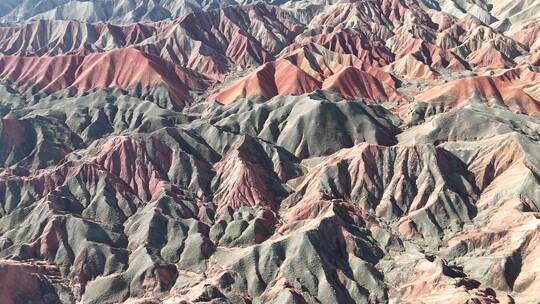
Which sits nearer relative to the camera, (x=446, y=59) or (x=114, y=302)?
(x=114, y=302)

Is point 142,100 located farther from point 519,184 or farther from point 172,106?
point 519,184

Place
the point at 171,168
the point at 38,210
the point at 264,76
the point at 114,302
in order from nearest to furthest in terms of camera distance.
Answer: the point at 114,302 < the point at 38,210 < the point at 171,168 < the point at 264,76

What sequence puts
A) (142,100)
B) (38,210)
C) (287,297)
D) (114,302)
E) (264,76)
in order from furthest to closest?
(264,76) < (142,100) < (38,210) < (114,302) < (287,297)

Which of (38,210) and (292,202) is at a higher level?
(38,210)

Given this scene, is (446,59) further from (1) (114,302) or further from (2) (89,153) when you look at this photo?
(1) (114,302)

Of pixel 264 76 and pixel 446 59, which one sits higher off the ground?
pixel 264 76

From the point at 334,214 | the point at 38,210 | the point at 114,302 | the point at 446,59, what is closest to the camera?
the point at 114,302

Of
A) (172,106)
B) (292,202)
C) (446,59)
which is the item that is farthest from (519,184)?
(446,59)

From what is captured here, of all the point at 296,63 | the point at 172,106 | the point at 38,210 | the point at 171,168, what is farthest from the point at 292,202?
the point at 296,63

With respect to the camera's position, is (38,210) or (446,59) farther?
(446,59)
